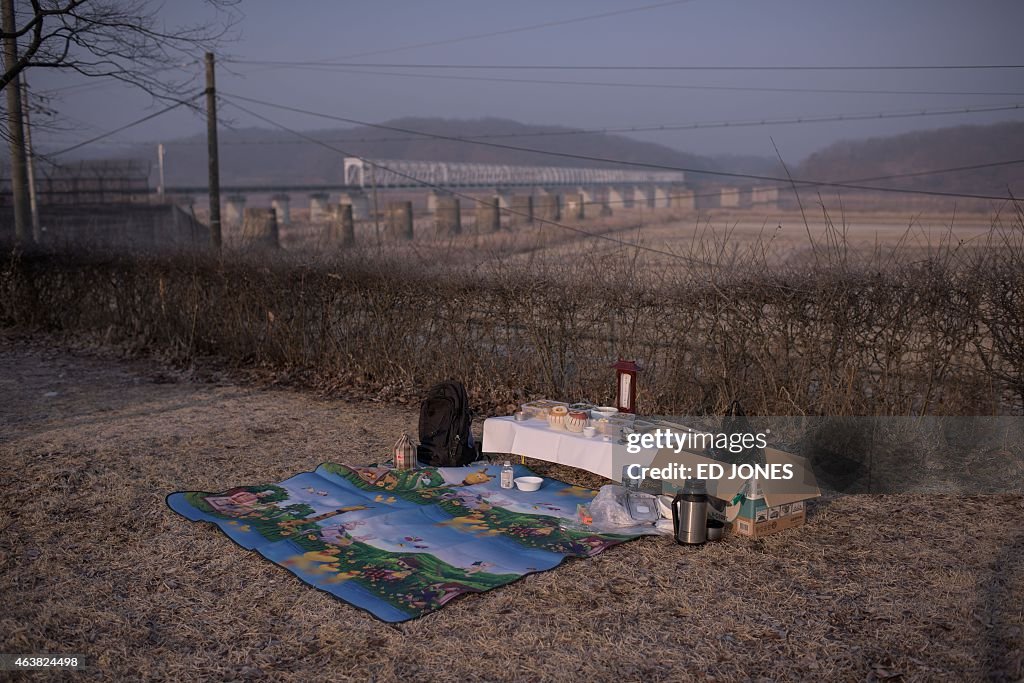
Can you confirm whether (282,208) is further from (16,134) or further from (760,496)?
(760,496)

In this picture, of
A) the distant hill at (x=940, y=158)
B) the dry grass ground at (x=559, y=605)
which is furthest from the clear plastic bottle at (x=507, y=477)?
the distant hill at (x=940, y=158)

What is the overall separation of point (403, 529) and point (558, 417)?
154 cm

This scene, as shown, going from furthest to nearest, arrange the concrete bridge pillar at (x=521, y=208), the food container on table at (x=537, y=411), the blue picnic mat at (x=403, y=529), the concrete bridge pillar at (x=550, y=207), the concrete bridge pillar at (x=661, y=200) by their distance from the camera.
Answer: the concrete bridge pillar at (x=661, y=200), the concrete bridge pillar at (x=550, y=207), the concrete bridge pillar at (x=521, y=208), the food container on table at (x=537, y=411), the blue picnic mat at (x=403, y=529)

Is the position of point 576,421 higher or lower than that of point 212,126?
lower

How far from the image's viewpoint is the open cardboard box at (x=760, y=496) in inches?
205

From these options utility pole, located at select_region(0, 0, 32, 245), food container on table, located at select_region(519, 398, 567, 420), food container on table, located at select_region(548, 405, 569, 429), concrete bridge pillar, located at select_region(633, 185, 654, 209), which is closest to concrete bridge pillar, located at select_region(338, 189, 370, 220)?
concrete bridge pillar, located at select_region(633, 185, 654, 209)

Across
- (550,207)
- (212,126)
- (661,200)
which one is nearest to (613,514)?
(212,126)

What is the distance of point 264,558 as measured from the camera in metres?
4.80

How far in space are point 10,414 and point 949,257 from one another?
8.67 m

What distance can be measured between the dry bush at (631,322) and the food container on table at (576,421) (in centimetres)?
182

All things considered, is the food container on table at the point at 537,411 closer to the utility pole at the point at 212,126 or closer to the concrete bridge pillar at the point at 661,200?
the utility pole at the point at 212,126

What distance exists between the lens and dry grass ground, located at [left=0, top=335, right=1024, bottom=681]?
146 inches

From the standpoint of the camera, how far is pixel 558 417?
6.25m

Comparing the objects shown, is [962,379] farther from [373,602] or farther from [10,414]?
[10,414]
